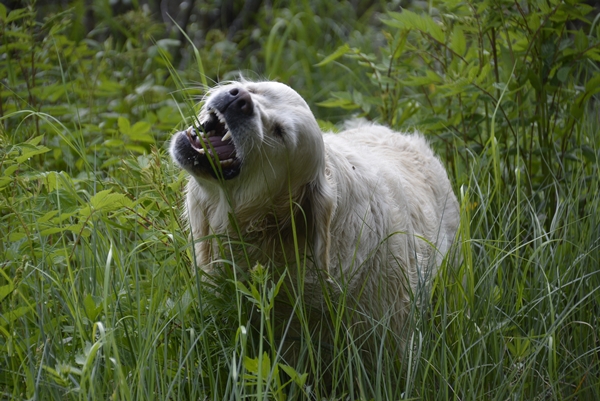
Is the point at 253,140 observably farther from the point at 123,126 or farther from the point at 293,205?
the point at 123,126

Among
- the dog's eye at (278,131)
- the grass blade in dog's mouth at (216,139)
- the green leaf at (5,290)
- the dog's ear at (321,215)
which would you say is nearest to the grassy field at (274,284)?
the green leaf at (5,290)

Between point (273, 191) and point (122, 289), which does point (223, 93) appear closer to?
point (273, 191)

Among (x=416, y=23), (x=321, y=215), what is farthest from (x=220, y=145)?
(x=416, y=23)

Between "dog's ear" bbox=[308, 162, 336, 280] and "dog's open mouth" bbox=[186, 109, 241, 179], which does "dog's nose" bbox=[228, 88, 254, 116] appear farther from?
"dog's ear" bbox=[308, 162, 336, 280]

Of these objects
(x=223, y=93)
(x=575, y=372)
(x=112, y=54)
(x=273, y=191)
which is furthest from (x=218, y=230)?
(x=112, y=54)

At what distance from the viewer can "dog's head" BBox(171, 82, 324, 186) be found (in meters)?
2.87

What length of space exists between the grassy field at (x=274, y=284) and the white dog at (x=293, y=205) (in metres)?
0.13

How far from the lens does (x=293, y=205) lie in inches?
120

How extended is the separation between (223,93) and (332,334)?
101 cm

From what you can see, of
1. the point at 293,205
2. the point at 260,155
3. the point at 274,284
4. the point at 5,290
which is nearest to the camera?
the point at 5,290

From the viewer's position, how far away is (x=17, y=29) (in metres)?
4.19

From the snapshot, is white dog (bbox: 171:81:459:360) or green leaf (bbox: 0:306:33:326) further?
white dog (bbox: 171:81:459:360)

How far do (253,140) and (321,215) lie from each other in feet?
1.35

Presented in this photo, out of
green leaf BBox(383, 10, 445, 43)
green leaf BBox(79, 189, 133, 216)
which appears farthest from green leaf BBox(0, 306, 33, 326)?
green leaf BBox(383, 10, 445, 43)
